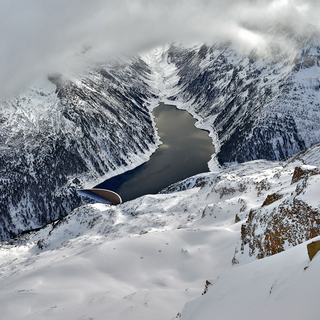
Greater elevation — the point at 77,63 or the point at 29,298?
the point at 77,63

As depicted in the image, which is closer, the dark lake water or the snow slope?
the snow slope

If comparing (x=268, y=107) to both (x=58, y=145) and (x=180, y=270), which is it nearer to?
(x=58, y=145)

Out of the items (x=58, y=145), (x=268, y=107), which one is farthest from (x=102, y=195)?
(x=268, y=107)

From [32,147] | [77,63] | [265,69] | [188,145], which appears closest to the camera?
[32,147]

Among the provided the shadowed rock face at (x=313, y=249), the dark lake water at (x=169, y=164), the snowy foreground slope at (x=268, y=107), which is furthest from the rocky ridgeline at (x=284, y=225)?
the snowy foreground slope at (x=268, y=107)

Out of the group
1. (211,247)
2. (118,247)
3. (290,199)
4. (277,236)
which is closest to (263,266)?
(277,236)

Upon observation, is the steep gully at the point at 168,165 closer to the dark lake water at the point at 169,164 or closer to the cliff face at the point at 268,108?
the dark lake water at the point at 169,164

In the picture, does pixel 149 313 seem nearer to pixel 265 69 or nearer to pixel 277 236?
pixel 277 236

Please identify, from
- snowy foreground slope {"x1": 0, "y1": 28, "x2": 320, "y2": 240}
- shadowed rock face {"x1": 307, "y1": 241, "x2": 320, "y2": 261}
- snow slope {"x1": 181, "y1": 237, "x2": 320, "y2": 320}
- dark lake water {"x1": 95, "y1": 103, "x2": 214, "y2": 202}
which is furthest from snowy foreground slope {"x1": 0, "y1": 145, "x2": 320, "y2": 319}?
dark lake water {"x1": 95, "y1": 103, "x2": 214, "y2": 202}

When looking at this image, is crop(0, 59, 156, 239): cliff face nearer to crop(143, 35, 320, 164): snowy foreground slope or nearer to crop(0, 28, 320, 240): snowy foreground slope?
crop(0, 28, 320, 240): snowy foreground slope
